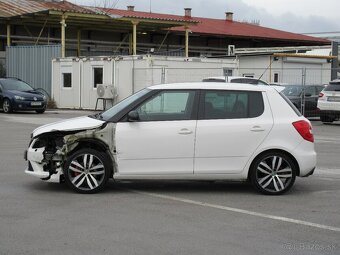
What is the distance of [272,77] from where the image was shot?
31781 mm

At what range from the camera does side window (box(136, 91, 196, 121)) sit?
26.6ft

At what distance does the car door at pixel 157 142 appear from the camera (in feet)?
26.3

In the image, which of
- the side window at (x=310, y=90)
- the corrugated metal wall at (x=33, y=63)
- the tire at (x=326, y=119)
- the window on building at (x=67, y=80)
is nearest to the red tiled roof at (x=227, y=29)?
the corrugated metal wall at (x=33, y=63)

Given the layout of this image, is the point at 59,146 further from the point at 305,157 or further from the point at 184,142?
the point at 305,157

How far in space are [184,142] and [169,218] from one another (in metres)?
1.52

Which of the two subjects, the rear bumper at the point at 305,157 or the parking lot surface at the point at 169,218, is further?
the rear bumper at the point at 305,157

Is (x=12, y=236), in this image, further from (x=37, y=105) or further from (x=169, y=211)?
(x=37, y=105)

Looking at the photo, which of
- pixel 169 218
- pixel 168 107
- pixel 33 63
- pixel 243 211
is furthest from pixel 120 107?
pixel 33 63

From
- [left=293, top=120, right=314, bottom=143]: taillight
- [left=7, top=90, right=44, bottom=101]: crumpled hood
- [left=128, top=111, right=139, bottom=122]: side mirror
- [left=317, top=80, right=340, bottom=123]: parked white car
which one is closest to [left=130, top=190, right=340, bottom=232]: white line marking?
[left=128, top=111, right=139, bottom=122]: side mirror

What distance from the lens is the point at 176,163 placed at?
319 inches

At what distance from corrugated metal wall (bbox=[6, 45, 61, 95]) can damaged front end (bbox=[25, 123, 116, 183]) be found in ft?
75.8

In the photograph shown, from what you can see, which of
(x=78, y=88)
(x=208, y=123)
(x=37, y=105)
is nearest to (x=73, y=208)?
(x=208, y=123)

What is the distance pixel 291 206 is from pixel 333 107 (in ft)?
45.4

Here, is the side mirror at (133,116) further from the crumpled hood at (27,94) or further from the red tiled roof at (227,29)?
the red tiled roof at (227,29)
